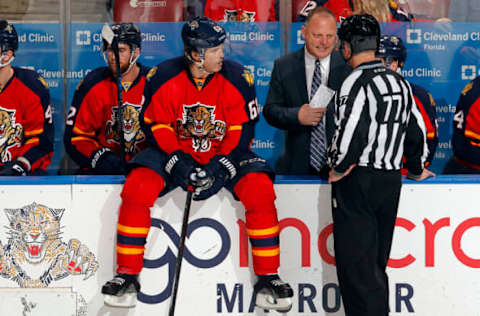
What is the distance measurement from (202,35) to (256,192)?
0.72 m

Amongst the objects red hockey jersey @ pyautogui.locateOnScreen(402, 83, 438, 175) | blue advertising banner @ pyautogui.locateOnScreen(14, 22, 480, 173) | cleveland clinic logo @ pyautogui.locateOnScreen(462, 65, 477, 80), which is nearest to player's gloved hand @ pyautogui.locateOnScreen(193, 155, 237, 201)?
red hockey jersey @ pyautogui.locateOnScreen(402, 83, 438, 175)

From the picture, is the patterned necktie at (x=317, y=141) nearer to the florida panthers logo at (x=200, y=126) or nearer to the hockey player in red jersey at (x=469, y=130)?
the florida panthers logo at (x=200, y=126)

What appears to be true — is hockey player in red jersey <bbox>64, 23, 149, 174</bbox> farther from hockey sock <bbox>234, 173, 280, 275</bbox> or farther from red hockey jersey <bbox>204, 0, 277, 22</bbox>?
hockey sock <bbox>234, 173, 280, 275</bbox>

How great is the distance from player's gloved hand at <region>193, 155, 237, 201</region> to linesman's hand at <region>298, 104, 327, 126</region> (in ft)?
1.69

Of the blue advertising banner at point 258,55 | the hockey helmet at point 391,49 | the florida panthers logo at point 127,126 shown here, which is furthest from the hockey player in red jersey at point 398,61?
the florida panthers logo at point 127,126

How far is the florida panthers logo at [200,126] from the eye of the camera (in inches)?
123

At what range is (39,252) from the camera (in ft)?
10.2

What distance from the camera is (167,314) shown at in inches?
122

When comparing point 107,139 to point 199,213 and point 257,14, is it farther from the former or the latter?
point 257,14

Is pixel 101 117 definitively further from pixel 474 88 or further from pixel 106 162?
pixel 474 88

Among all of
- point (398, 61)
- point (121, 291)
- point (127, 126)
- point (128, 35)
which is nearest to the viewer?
point (121, 291)

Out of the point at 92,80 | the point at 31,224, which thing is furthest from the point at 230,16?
the point at 31,224

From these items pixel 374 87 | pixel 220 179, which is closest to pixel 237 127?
pixel 220 179

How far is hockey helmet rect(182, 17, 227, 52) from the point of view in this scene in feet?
→ 9.86
